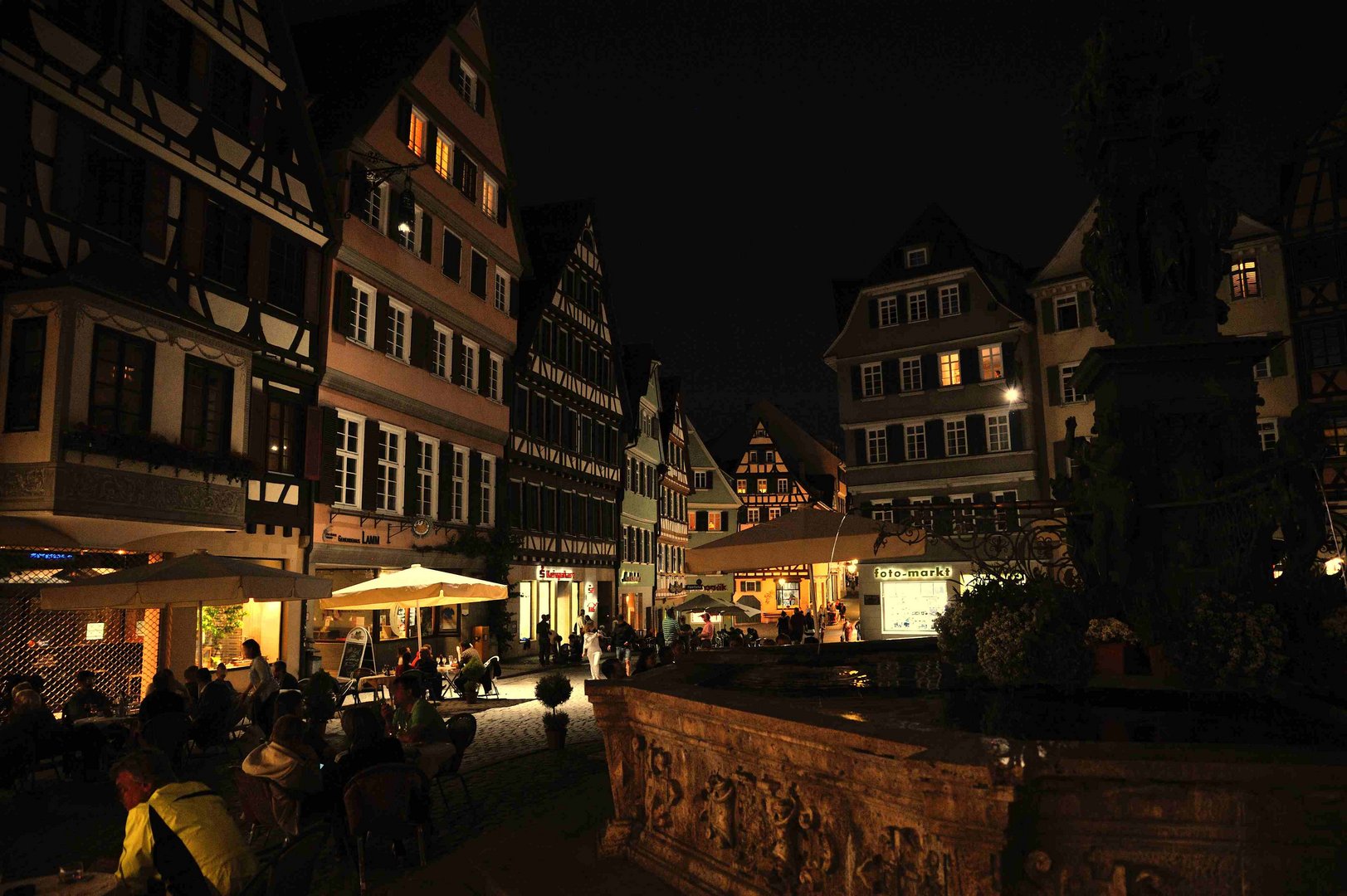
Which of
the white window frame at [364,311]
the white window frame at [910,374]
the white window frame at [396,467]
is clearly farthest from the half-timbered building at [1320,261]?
the white window frame at [364,311]

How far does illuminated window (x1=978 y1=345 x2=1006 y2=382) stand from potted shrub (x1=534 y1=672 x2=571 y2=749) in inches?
946

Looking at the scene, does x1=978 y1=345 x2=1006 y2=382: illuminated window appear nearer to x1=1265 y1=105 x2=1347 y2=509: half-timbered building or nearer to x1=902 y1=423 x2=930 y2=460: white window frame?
x1=902 y1=423 x2=930 y2=460: white window frame

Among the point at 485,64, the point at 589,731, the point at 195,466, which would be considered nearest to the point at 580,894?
the point at 589,731

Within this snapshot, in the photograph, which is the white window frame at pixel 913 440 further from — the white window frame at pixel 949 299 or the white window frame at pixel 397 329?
the white window frame at pixel 397 329

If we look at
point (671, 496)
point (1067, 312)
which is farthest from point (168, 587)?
point (671, 496)

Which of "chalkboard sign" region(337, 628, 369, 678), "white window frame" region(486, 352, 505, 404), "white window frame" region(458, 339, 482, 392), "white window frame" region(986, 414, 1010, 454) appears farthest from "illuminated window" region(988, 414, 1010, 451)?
"chalkboard sign" region(337, 628, 369, 678)

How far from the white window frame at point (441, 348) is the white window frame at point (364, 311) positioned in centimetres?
270

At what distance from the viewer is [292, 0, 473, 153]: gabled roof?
2314 cm

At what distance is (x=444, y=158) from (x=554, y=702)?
1779cm

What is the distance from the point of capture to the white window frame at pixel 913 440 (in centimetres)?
3556

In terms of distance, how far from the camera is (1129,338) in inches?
280

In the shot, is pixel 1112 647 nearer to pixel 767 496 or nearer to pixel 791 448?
pixel 767 496

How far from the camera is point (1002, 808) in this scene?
318 cm

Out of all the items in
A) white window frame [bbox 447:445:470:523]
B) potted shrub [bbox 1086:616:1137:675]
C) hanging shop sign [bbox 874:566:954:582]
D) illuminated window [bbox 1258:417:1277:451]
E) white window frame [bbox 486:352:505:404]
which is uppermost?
white window frame [bbox 486:352:505:404]
